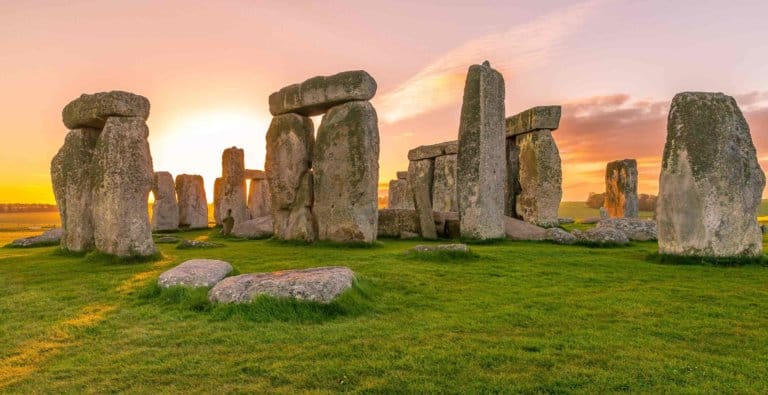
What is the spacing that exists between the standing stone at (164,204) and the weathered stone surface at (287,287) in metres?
18.3

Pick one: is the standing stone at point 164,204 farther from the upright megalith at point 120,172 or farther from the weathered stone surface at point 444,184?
the weathered stone surface at point 444,184

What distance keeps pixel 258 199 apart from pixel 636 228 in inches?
767

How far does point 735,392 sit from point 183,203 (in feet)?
79.0

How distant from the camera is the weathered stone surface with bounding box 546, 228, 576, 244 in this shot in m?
12.5

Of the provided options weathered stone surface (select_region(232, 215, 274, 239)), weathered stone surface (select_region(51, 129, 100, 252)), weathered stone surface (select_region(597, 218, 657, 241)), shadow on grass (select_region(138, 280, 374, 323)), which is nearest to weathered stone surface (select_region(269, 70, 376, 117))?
weathered stone surface (select_region(232, 215, 274, 239))

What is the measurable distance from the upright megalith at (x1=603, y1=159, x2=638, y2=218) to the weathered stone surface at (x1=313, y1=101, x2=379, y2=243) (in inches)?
593

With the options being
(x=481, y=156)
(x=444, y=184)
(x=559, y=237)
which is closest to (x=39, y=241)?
(x=481, y=156)

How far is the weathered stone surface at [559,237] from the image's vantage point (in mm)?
12539

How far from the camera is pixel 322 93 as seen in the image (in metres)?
13.2

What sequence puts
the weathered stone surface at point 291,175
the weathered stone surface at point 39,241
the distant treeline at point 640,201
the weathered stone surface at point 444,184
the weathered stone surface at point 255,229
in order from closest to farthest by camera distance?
the weathered stone surface at point 291,175
the weathered stone surface at point 39,241
the weathered stone surface at point 255,229
the weathered stone surface at point 444,184
the distant treeline at point 640,201

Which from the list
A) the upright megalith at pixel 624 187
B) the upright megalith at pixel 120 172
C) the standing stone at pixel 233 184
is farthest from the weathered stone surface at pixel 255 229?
the upright megalith at pixel 624 187

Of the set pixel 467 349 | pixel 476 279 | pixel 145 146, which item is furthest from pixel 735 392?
pixel 145 146

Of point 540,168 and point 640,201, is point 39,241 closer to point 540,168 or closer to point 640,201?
point 540,168

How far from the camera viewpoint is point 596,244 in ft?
39.5
